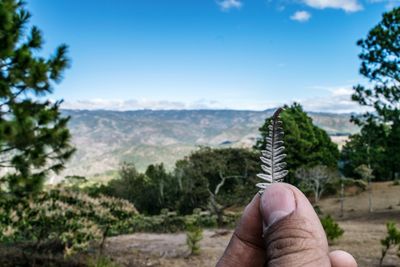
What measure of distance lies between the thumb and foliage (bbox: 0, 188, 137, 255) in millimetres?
7525

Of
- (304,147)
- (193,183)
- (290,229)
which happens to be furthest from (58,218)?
(304,147)

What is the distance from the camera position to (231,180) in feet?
84.1

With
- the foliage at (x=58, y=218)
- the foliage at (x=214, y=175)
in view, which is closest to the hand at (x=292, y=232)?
the foliage at (x=58, y=218)

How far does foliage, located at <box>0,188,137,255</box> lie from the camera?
7.67 m

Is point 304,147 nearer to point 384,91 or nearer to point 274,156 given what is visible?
point 384,91

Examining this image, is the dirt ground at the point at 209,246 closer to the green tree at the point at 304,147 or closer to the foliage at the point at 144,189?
the green tree at the point at 304,147

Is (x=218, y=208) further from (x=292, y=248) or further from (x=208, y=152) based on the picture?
(x=292, y=248)

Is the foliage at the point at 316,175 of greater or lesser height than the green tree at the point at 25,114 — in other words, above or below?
below

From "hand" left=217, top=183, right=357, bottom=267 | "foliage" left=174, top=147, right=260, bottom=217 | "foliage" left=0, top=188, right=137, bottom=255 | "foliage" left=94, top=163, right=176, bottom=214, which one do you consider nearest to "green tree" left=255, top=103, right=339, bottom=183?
"foliage" left=174, top=147, right=260, bottom=217

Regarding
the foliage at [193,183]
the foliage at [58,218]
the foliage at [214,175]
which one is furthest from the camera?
the foliage at [193,183]

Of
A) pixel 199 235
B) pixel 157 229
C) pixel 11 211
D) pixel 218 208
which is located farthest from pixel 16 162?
pixel 218 208

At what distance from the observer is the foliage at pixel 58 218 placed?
7.67 metres

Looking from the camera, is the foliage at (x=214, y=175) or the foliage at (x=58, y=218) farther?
the foliage at (x=214, y=175)

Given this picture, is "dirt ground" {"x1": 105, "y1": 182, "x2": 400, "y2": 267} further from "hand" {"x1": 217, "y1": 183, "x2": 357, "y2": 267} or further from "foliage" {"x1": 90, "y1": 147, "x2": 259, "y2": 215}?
"hand" {"x1": 217, "y1": 183, "x2": 357, "y2": 267}
